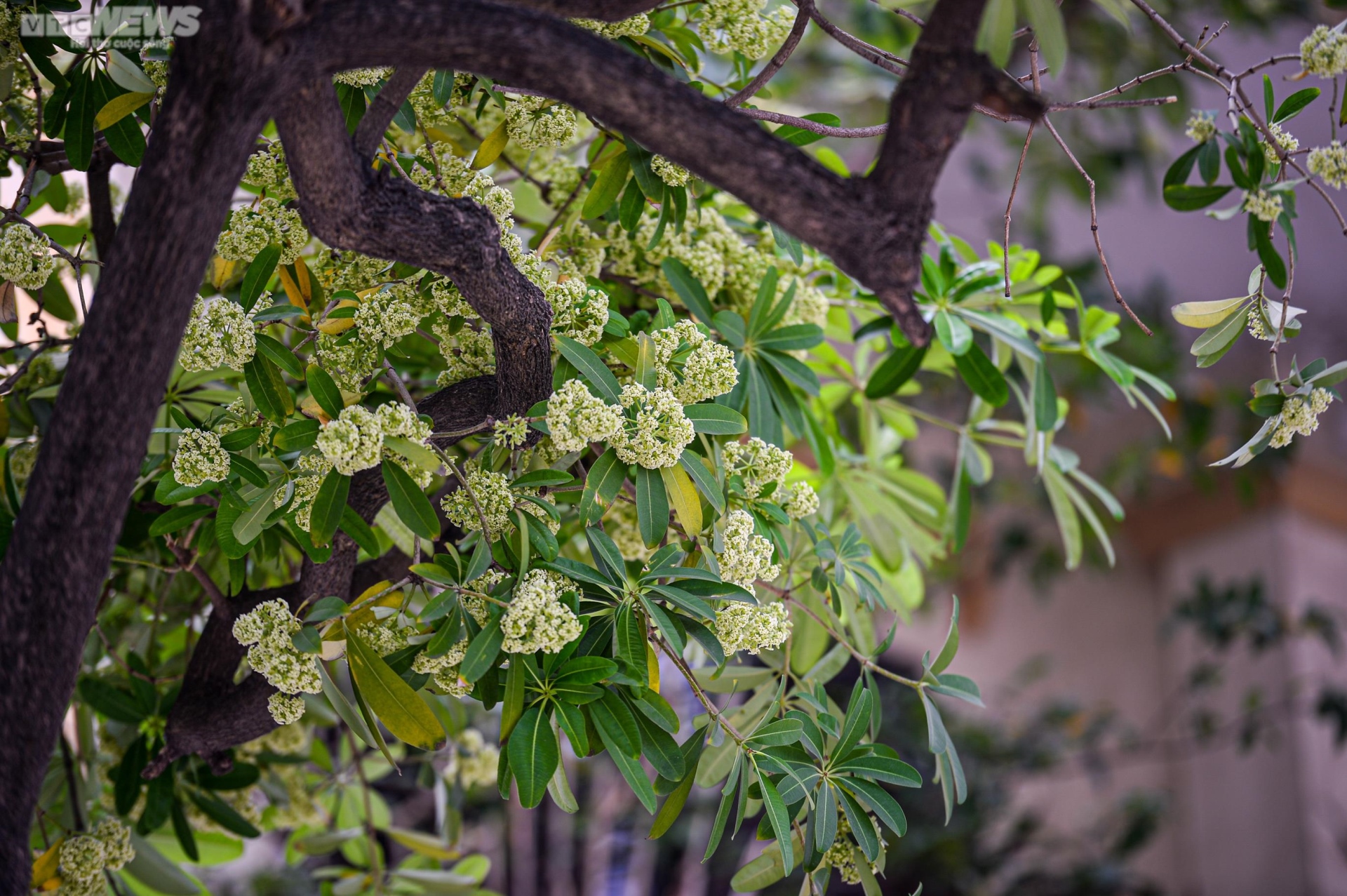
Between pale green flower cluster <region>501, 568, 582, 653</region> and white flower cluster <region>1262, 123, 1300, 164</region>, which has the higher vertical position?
white flower cluster <region>1262, 123, 1300, 164</region>

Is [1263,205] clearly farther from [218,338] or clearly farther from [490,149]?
[218,338]

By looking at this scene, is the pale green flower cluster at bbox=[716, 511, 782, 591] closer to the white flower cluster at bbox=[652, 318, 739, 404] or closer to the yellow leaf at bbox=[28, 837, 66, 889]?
the white flower cluster at bbox=[652, 318, 739, 404]

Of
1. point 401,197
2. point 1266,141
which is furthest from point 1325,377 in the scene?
point 401,197

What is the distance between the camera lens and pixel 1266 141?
77 cm

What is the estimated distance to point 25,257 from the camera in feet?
2.49

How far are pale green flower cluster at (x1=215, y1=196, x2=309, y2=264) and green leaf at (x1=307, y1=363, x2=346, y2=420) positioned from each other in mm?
130

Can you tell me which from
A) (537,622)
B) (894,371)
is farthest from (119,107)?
(894,371)

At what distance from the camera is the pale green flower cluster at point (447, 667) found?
68 centimetres

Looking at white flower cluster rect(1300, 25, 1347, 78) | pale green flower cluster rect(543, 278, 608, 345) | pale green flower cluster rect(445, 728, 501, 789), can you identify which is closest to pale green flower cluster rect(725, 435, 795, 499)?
pale green flower cluster rect(543, 278, 608, 345)

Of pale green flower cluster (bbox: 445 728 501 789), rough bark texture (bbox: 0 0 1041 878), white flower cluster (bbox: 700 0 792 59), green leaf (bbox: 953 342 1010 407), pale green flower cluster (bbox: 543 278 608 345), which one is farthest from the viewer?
pale green flower cluster (bbox: 445 728 501 789)

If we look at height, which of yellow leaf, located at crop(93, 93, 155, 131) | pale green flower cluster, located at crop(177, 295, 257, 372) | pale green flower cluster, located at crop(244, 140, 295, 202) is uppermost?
yellow leaf, located at crop(93, 93, 155, 131)

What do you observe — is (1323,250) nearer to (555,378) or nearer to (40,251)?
(555,378)

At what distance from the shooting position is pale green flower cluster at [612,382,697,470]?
0.69 metres

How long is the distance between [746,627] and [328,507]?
0.96 ft
